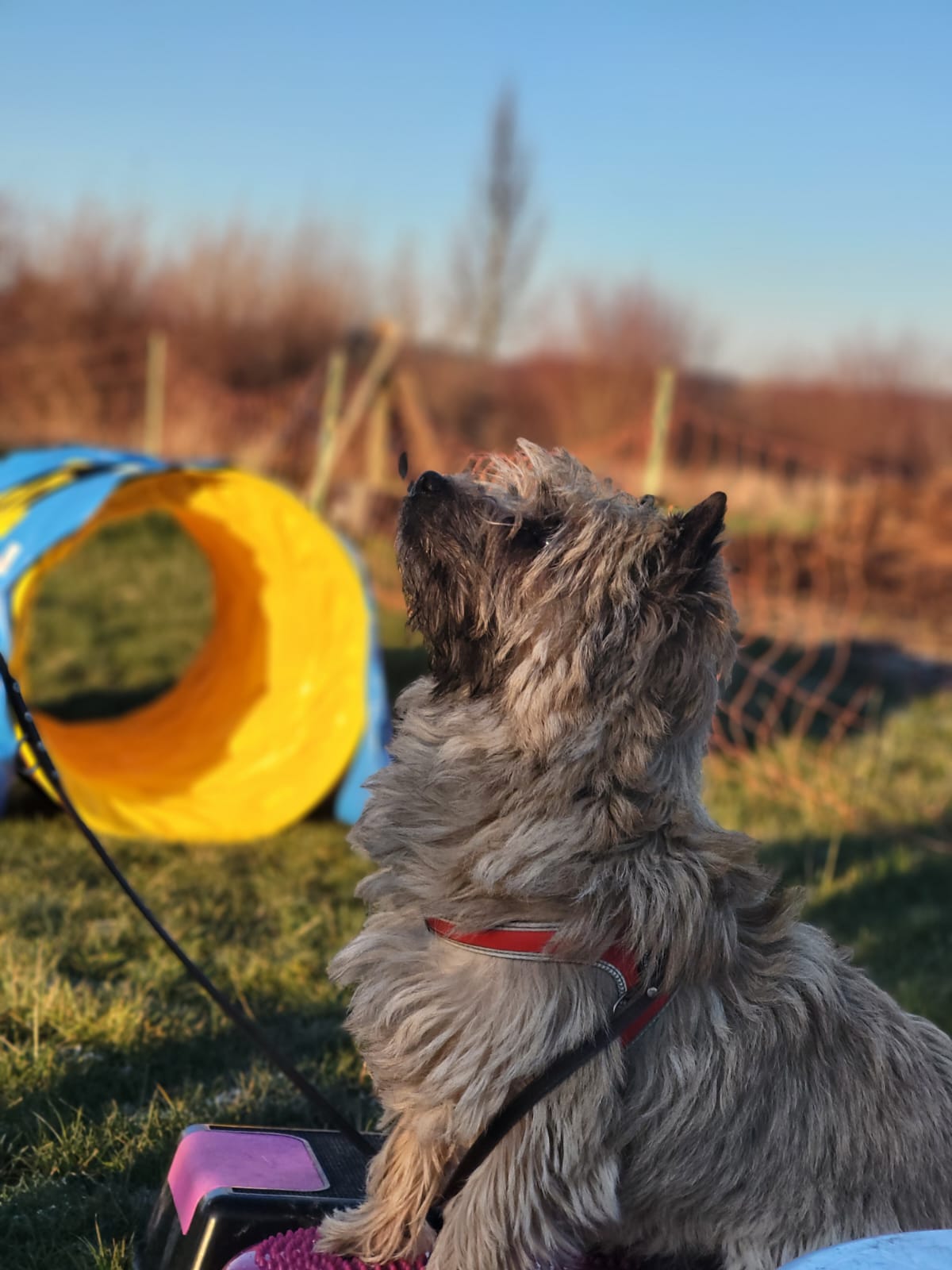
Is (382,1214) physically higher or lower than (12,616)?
lower

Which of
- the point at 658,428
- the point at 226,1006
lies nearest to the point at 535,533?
the point at 226,1006

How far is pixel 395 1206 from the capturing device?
2564mm

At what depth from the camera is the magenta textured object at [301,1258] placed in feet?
8.34

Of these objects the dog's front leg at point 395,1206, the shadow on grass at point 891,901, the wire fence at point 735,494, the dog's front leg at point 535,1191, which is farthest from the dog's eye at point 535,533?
the wire fence at point 735,494

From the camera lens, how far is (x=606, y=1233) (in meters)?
2.53

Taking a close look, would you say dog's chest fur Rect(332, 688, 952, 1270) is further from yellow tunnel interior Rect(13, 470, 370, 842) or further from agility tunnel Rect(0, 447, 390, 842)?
yellow tunnel interior Rect(13, 470, 370, 842)

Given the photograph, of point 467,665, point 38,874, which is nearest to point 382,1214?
point 467,665

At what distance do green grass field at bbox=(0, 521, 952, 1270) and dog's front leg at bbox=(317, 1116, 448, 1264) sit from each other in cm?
57

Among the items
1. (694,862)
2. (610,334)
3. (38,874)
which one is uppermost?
(610,334)

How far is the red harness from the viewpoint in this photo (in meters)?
2.39

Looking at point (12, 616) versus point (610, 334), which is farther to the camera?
point (610, 334)

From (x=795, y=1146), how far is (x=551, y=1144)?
1.62 ft

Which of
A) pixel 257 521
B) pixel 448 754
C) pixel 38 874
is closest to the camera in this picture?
pixel 448 754

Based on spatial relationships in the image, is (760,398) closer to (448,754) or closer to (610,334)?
Answer: (610,334)
